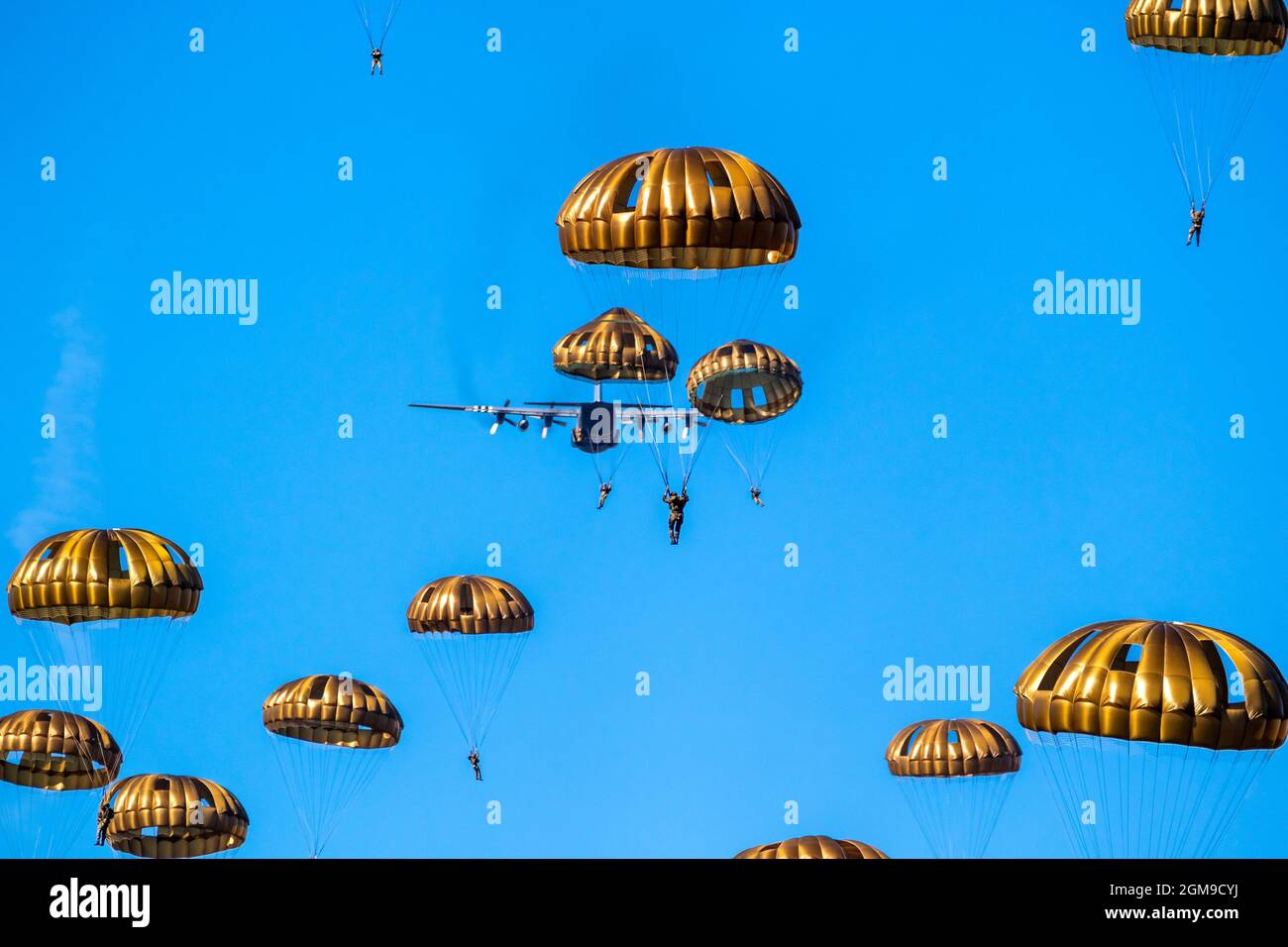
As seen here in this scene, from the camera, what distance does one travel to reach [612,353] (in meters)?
59.3

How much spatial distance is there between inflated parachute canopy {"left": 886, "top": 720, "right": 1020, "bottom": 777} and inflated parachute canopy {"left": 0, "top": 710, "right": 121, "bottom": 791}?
20537mm

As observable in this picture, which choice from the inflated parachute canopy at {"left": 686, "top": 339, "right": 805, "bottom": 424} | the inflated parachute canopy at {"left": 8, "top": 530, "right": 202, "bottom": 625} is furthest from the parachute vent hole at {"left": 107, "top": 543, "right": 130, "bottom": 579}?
the inflated parachute canopy at {"left": 686, "top": 339, "right": 805, "bottom": 424}

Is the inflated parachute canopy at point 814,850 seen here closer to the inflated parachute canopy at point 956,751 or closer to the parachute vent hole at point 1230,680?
the parachute vent hole at point 1230,680

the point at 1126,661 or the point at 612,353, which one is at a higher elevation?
the point at 612,353

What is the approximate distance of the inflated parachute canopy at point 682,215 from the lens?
39.9 meters

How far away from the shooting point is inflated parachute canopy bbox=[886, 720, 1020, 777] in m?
55.2

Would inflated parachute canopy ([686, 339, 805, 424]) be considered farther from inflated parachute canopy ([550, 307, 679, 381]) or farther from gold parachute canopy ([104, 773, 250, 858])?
gold parachute canopy ([104, 773, 250, 858])

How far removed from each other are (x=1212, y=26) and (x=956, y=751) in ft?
63.7

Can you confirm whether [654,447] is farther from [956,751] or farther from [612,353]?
[956,751]

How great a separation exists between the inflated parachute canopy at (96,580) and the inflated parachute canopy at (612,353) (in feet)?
51.0

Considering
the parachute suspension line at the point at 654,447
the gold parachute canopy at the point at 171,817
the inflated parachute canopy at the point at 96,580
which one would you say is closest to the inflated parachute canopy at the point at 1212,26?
the parachute suspension line at the point at 654,447

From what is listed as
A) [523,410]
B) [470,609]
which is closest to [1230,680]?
[470,609]
